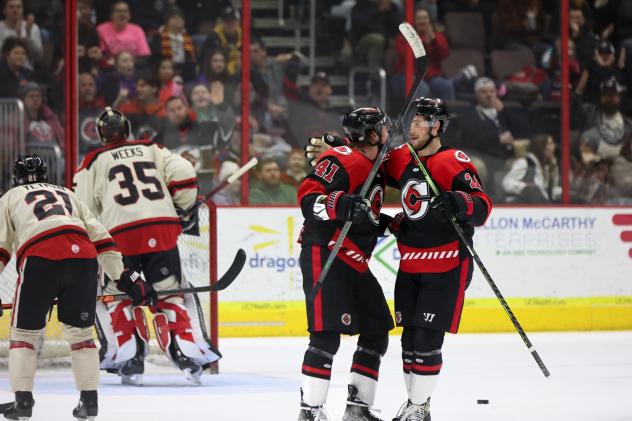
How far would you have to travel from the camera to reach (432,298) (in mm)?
4984

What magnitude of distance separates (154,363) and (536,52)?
399 cm

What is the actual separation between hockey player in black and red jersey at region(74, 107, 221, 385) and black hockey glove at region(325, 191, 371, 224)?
2.10 m

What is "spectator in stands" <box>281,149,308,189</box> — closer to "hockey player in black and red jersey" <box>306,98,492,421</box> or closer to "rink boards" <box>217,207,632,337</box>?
"rink boards" <box>217,207,632,337</box>

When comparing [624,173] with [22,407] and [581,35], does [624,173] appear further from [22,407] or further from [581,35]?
[22,407]

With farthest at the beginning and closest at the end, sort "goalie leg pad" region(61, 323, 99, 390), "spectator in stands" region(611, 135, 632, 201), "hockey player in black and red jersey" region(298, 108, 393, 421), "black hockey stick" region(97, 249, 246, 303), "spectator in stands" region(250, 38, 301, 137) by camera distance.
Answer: "spectator in stands" region(611, 135, 632, 201)
"spectator in stands" region(250, 38, 301, 137)
"black hockey stick" region(97, 249, 246, 303)
"goalie leg pad" region(61, 323, 99, 390)
"hockey player in black and red jersey" region(298, 108, 393, 421)

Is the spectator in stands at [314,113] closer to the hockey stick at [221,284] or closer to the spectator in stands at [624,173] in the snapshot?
the spectator in stands at [624,173]

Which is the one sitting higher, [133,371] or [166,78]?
[166,78]

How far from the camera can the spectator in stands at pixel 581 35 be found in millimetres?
9820

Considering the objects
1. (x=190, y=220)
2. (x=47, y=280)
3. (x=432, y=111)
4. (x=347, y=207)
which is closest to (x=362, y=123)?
(x=432, y=111)

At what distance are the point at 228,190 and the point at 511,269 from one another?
6.53ft

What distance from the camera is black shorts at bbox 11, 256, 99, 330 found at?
518cm

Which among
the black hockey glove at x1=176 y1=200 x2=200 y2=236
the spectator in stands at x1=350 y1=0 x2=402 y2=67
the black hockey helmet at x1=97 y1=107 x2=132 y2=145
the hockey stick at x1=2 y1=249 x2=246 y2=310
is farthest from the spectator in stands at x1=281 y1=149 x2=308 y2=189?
the hockey stick at x1=2 y1=249 x2=246 y2=310

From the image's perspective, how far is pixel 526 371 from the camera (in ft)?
23.9

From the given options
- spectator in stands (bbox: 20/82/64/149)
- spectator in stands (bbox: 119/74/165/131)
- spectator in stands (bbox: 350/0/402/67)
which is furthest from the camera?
spectator in stands (bbox: 350/0/402/67)
